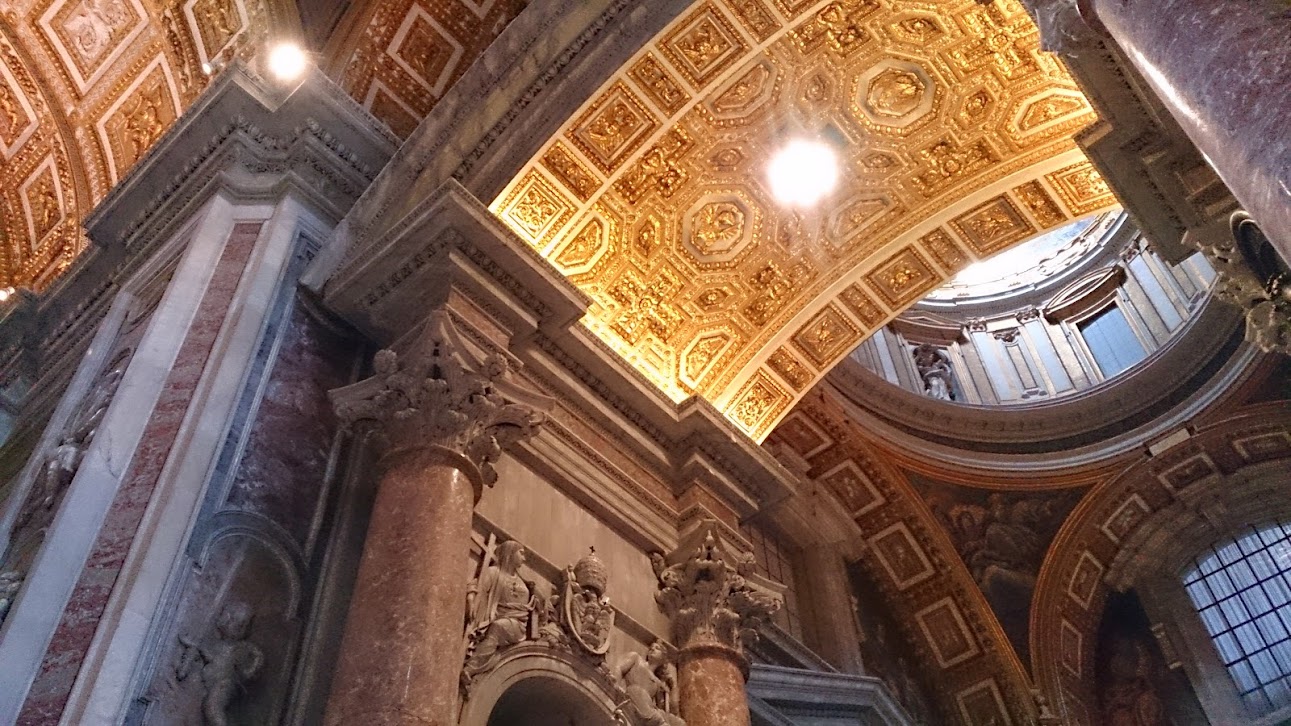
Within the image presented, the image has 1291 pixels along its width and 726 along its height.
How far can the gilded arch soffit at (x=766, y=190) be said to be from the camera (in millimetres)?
7562

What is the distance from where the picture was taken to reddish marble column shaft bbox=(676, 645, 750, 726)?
20.9 ft

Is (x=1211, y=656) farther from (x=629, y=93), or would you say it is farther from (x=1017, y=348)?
(x=629, y=93)

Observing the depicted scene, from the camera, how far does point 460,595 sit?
519 cm

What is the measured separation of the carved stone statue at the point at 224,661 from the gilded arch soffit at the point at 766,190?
11.2 ft

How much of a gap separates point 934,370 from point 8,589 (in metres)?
12.7

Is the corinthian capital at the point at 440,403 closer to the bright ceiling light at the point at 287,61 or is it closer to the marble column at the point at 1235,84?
the bright ceiling light at the point at 287,61

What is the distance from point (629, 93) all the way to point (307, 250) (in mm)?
2492

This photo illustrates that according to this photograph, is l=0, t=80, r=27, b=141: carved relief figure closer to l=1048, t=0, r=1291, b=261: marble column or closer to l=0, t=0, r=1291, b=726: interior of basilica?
l=0, t=0, r=1291, b=726: interior of basilica

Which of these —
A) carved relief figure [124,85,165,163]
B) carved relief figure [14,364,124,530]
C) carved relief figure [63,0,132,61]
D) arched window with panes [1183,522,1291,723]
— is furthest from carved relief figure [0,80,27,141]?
arched window with panes [1183,522,1291,723]

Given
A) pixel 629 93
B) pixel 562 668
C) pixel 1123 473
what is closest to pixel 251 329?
pixel 562 668

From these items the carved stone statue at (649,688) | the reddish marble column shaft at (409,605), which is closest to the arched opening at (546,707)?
the carved stone statue at (649,688)

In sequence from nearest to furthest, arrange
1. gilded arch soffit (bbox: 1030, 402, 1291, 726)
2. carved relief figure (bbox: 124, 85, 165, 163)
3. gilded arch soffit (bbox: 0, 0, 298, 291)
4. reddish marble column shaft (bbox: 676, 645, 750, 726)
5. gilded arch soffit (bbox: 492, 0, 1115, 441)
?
1. reddish marble column shaft (bbox: 676, 645, 750, 726)
2. gilded arch soffit (bbox: 492, 0, 1115, 441)
3. gilded arch soffit (bbox: 0, 0, 298, 291)
4. carved relief figure (bbox: 124, 85, 165, 163)
5. gilded arch soffit (bbox: 1030, 402, 1291, 726)

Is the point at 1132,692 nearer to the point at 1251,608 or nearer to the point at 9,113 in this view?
the point at 1251,608

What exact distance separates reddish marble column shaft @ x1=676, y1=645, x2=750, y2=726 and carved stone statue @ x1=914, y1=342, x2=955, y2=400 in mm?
8881
